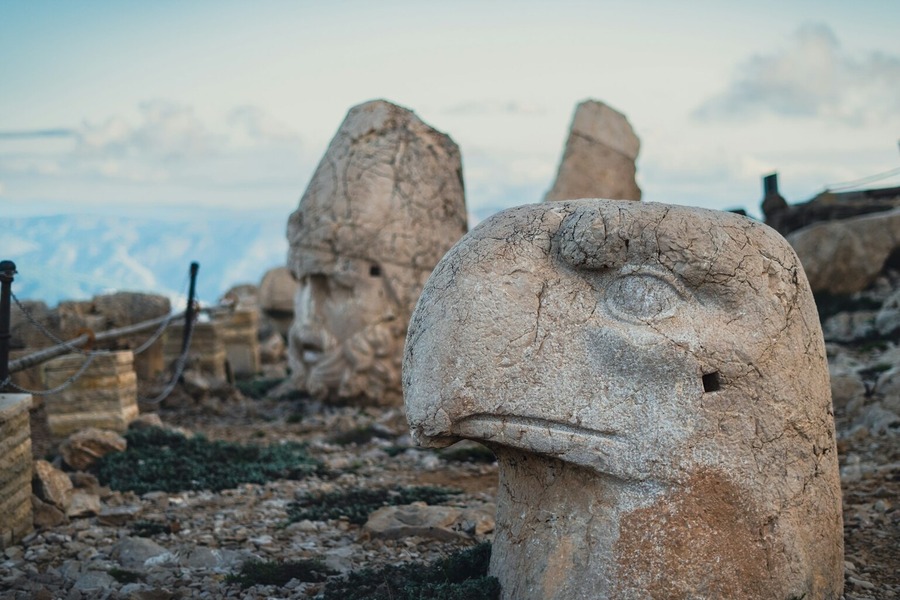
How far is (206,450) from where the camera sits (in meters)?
7.41

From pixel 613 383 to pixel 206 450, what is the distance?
189 inches

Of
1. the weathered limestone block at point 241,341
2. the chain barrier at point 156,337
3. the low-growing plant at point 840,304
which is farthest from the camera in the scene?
the weathered limestone block at point 241,341

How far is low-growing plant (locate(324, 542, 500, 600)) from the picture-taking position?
12.3 ft

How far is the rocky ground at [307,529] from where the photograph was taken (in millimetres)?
4570

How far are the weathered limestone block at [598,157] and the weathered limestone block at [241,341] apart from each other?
16.0ft

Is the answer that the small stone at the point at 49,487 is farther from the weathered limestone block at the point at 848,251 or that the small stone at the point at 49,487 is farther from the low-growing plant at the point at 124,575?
the weathered limestone block at the point at 848,251

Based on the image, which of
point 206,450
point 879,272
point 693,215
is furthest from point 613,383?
point 879,272

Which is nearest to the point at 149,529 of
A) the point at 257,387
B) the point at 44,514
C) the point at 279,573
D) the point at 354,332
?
the point at 44,514

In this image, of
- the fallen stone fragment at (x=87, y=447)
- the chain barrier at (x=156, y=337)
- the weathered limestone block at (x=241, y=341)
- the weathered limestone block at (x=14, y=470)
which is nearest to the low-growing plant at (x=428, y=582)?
the weathered limestone block at (x=14, y=470)

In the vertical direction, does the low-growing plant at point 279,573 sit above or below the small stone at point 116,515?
below

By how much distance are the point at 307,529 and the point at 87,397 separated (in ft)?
11.2

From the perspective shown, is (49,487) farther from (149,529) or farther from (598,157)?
(598,157)

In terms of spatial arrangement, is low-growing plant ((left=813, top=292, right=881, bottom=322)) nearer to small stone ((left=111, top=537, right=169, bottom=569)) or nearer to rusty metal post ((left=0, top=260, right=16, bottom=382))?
small stone ((left=111, top=537, right=169, bottom=569))

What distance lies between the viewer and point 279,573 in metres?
4.70
